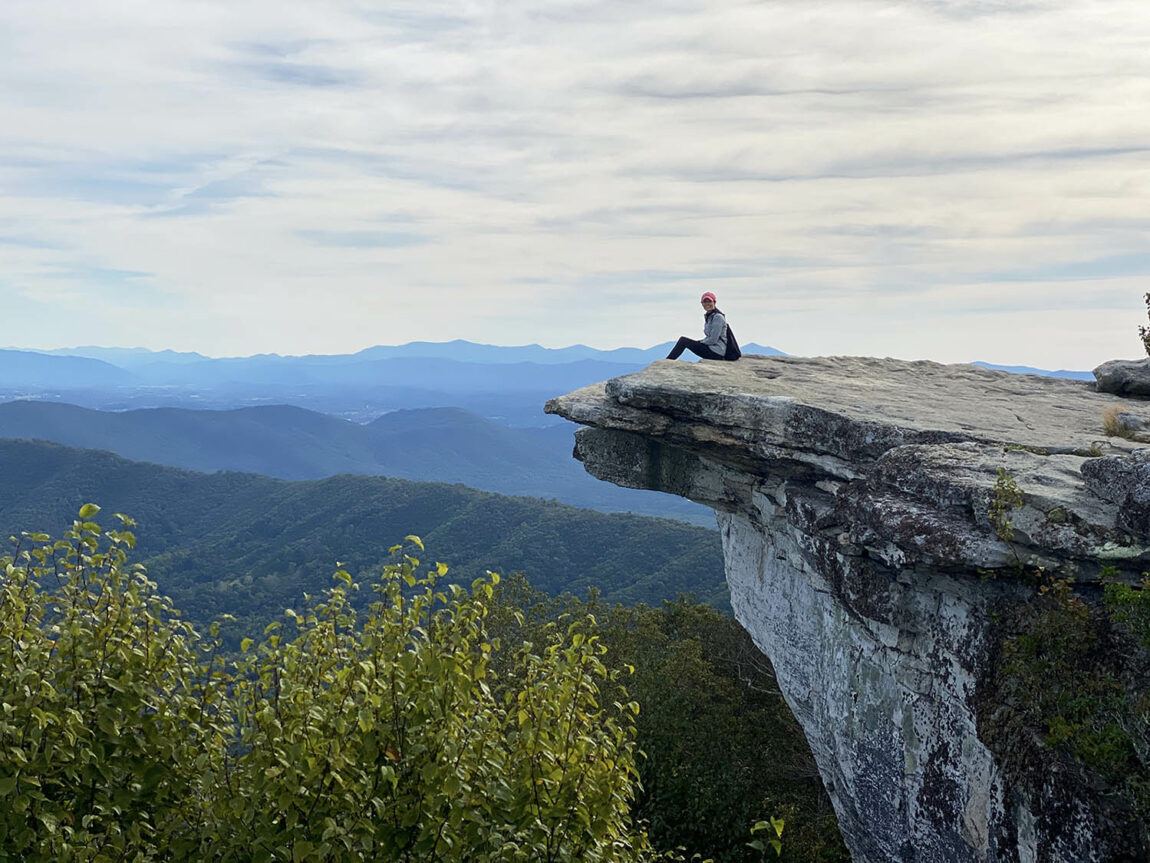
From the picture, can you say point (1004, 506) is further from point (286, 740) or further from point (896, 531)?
point (286, 740)

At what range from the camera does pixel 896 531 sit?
1198cm

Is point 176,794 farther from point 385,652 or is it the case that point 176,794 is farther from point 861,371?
point 861,371

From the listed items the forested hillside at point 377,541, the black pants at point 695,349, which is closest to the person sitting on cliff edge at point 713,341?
the black pants at point 695,349

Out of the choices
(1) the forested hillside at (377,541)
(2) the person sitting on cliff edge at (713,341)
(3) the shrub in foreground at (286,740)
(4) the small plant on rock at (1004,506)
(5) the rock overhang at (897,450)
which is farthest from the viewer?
(1) the forested hillside at (377,541)

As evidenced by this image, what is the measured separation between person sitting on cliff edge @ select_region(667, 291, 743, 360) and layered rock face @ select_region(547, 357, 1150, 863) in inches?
21.8

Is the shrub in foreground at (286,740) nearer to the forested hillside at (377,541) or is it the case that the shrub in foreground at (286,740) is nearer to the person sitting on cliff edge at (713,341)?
the person sitting on cliff edge at (713,341)

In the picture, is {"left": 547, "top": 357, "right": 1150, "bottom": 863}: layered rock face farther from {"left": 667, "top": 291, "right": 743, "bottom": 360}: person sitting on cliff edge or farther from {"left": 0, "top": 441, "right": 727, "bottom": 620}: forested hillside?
{"left": 0, "top": 441, "right": 727, "bottom": 620}: forested hillside

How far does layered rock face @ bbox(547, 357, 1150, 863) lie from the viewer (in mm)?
10984

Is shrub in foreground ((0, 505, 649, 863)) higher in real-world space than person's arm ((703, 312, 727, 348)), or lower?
lower

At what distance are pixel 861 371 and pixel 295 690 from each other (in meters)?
15.3

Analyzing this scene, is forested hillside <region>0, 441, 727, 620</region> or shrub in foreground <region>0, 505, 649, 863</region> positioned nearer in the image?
shrub in foreground <region>0, 505, 649, 863</region>

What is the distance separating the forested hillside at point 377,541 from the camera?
11906 cm

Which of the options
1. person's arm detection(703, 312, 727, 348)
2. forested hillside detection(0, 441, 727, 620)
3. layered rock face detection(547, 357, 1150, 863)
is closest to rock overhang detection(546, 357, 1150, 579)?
layered rock face detection(547, 357, 1150, 863)

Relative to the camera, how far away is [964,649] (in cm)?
1200
